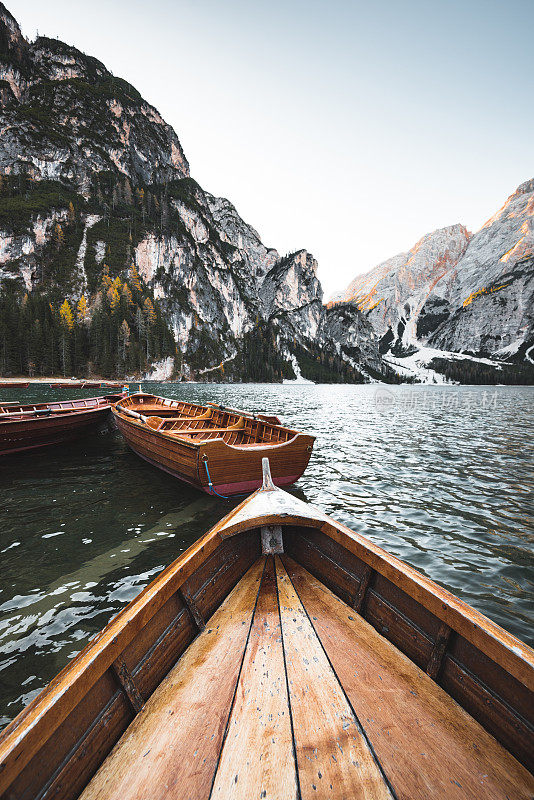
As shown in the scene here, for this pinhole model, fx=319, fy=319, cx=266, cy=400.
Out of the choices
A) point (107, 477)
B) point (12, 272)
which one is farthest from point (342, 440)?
point (12, 272)

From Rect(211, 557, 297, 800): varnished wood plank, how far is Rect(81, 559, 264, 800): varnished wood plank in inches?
3.3

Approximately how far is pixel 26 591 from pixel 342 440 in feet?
54.1

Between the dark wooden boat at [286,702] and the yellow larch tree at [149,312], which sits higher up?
the yellow larch tree at [149,312]

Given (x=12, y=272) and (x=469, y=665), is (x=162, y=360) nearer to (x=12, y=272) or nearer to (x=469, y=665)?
(x=12, y=272)

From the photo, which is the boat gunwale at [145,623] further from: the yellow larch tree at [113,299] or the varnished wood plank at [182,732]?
the yellow larch tree at [113,299]

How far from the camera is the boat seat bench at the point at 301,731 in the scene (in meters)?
1.80

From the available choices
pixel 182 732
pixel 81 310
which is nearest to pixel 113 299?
pixel 81 310

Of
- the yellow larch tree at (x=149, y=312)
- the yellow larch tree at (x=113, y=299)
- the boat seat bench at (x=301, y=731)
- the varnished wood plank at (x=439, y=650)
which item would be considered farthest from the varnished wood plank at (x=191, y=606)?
the yellow larch tree at (x=149, y=312)

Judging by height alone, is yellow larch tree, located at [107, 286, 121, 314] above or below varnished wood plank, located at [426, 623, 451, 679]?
above

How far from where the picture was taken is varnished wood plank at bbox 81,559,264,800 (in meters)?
1.82

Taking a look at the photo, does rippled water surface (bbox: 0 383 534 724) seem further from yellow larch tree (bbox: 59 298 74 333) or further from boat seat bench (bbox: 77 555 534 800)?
yellow larch tree (bbox: 59 298 74 333)

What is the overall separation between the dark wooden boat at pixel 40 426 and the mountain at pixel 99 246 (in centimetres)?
7836

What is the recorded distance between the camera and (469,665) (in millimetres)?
2502

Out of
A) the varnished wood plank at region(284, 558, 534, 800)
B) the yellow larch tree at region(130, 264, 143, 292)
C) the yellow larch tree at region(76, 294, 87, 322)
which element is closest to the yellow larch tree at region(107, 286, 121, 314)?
the yellow larch tree at region(76, 294, 87, 322)
